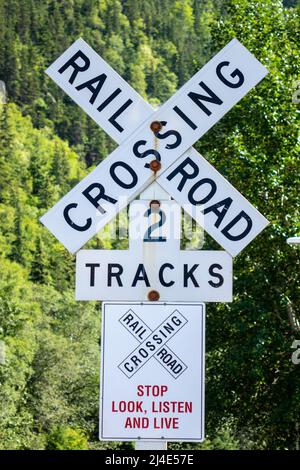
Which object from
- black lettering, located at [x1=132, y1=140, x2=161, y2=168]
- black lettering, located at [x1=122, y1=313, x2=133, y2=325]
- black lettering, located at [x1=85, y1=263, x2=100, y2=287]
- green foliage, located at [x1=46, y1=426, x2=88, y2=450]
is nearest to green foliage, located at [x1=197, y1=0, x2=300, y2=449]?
black lettering, located at [x1=132, y1=140, x2=161, y2=168]

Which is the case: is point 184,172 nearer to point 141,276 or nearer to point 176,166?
point 176,166

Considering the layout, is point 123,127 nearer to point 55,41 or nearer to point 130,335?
point 130,335

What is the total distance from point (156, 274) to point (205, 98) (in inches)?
29.5

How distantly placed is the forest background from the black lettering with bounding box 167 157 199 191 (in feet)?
10.8

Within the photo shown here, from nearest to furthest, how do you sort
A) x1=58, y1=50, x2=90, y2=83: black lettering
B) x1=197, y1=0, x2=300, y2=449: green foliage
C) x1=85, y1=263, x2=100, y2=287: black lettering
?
x1=85, y1=263, x2=100, y2=287: black lettering < x1=58, y1=50, x2=90, y2=83: black lettering < x1=197, y1=0, x2=300, y2=449: green foliage

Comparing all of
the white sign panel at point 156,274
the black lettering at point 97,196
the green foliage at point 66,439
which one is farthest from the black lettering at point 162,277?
the green foliage at point 66,439

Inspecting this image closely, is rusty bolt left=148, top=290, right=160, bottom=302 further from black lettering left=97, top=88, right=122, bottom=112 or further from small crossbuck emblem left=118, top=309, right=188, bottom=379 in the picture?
black lettering left=97, top=88, right=122, bottom=112

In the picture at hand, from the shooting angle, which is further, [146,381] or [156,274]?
[156,274]

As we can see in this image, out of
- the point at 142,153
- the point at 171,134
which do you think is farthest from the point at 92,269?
the point at 171,134

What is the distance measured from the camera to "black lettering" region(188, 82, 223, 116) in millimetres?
4672

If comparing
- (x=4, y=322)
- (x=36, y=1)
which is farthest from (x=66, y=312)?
(x=36, y=1)

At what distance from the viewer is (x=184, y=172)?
182 inches

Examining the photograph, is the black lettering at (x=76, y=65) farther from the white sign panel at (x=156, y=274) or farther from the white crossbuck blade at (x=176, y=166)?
the white sign panel at (x=156, y=274)

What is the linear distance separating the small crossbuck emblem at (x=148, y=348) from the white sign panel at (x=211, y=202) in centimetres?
46
